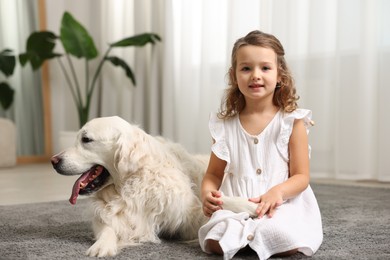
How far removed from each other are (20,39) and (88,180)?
4050 mm

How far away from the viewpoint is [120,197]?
161 centimetres

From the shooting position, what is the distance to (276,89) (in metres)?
1.65

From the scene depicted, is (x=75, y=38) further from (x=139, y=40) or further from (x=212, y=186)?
(x=212, y=186)

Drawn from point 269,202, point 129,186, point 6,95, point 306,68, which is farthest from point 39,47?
point 269,202

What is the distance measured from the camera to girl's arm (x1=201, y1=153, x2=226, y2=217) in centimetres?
147

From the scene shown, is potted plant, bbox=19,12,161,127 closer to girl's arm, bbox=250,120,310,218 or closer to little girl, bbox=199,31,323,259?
little girl, bbox=199,31,323,259

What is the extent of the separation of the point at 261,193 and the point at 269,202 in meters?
0.11

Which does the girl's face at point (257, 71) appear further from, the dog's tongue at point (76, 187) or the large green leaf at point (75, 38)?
the large green leaf at point (75, 38)

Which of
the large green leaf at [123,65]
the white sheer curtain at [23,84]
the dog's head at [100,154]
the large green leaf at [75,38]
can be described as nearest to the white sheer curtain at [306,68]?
the large green leaf at [123,65]

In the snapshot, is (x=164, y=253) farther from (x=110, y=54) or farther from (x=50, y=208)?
(x=110, y=54)

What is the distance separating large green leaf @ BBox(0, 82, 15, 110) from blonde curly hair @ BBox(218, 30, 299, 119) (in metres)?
3.77

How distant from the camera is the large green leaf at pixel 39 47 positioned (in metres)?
4.73

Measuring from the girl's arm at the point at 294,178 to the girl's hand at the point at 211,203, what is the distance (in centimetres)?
11

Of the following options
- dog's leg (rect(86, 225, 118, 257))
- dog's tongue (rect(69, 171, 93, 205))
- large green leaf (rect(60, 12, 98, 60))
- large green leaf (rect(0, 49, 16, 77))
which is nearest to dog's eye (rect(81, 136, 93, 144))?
dog's tongue (rect(69, 171, 93, 205))
